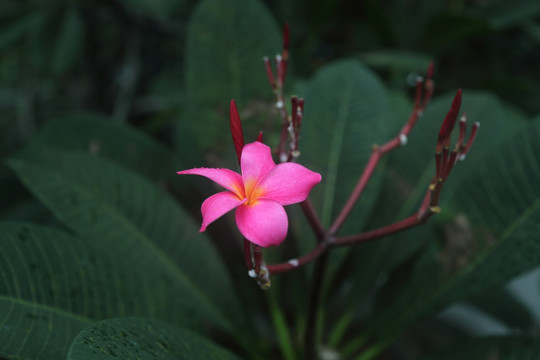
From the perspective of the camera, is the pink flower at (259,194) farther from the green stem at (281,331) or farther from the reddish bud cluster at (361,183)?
the green stem at (281,331)

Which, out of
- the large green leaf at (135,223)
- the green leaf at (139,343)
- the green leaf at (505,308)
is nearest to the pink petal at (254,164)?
the green leaf at (139,343)

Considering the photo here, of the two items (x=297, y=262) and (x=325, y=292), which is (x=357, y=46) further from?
(x=297, y=262)

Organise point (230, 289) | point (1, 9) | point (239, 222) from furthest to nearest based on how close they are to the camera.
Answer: point (1, 9) → point (230, 289) → point (239, 222)

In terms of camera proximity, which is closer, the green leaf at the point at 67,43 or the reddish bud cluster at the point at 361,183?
the reddish bud cluster at the point at 361,183

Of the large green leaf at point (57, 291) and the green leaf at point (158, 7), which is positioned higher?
the green leaf at point (158, 7)

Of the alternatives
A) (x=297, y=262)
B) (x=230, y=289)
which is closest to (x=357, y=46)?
(x=230, y=289)

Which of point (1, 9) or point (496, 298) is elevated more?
point (1, 9)
